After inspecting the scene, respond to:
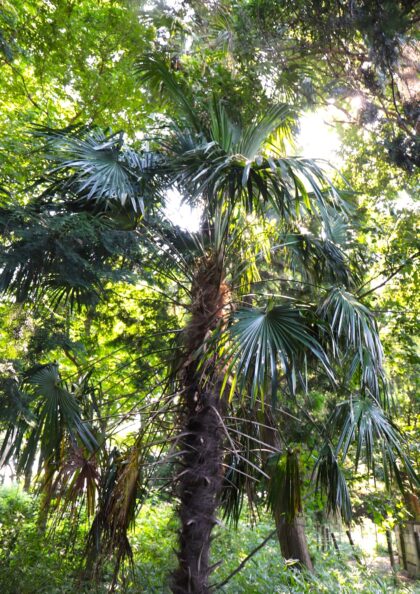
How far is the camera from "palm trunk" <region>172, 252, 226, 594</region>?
11.4ft

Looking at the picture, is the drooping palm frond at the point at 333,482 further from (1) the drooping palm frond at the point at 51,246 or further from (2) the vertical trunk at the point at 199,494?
(1) the drooping palm frond at the point at 51,246

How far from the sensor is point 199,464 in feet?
11.8

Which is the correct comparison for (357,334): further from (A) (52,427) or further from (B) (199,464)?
(A) (52,427)

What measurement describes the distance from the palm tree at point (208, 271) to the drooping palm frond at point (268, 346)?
0.01 meters

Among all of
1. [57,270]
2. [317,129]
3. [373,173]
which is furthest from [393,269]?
[57,270]

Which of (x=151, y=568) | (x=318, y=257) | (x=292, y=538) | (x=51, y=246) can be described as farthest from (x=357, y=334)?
(x=292, y=538)

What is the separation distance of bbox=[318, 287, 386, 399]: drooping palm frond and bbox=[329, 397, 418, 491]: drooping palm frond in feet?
0.66

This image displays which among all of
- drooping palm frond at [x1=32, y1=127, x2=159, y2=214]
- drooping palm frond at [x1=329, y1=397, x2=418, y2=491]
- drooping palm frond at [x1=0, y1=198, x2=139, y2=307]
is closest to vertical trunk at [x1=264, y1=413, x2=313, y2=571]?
drooping palm frond at [x1=329, y1=397, x2=418, y2=491]

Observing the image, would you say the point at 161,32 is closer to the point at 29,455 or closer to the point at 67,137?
the point at 67,137

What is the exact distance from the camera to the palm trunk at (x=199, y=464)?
11.4ft

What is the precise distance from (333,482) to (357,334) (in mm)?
1252

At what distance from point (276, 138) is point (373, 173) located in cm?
371

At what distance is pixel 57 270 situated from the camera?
14.8 feet

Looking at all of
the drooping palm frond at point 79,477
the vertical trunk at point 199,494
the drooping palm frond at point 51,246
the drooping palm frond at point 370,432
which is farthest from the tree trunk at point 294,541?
the drooping palm frond at point 51,246
